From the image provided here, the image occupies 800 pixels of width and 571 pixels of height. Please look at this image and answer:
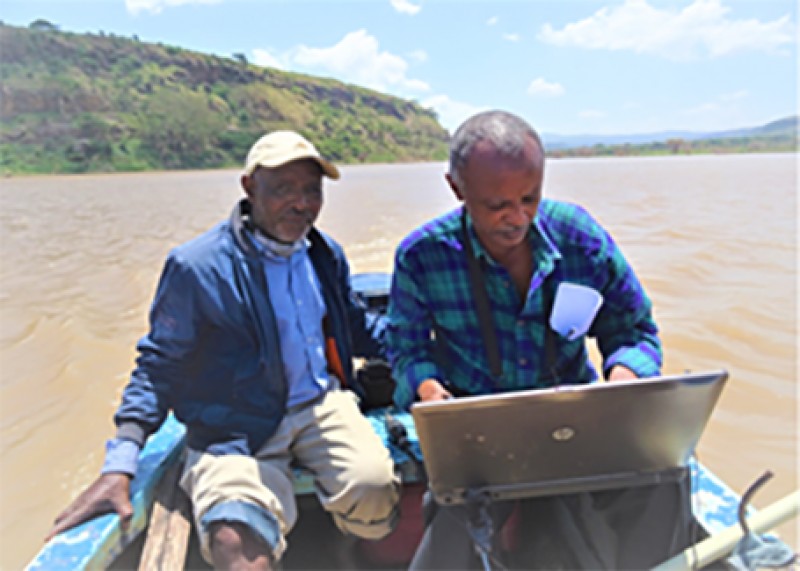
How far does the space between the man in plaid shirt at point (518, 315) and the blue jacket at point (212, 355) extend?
19.2 inches

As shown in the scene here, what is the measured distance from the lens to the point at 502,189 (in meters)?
1.56

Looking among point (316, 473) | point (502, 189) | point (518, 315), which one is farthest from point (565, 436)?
point (316, 473)

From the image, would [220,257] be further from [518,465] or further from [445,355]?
[518,465]

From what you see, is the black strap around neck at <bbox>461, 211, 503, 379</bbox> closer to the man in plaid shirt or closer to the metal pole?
the man in plaid shirt

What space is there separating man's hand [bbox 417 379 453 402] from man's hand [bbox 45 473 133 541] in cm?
94

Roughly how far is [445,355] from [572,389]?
68 centimetres

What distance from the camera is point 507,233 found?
1646 millimetres

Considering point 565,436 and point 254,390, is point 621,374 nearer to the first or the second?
point 565,436

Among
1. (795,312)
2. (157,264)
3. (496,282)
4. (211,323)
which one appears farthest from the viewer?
(157,264)

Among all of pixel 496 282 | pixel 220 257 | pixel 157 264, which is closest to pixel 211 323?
pixel 220 257

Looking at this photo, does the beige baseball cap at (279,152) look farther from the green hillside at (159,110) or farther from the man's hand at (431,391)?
the green hillside at (159,110)

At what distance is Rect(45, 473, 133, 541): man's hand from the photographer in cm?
183

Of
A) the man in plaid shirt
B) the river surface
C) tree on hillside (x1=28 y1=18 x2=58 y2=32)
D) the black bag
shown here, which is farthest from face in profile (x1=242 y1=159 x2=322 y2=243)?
tree on hillside (x1=28 y1=18 x2=58 y2=32)

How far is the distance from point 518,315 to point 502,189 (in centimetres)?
39
